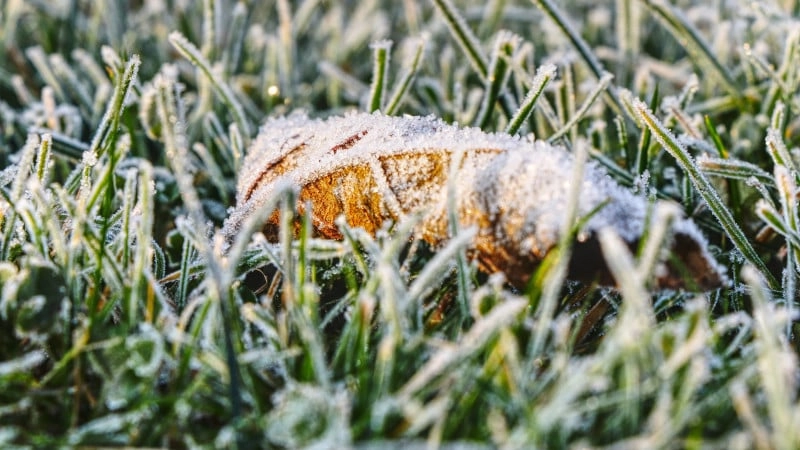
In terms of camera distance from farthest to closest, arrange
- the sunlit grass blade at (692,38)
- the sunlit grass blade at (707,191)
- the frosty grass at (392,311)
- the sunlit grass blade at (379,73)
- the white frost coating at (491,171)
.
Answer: the sunlit grass blade at (692,38) < the sunlit grass blade at (379,73) < the sunlit grass blade at (707,191) < the white frost coating at (491,171) < the frosty grass at (392,311)

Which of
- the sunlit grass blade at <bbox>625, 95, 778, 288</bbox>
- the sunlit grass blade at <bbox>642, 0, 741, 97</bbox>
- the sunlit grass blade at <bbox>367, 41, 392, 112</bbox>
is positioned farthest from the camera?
the sunlit grass blade at <bbox>642, 0, 741, 97</bbox>

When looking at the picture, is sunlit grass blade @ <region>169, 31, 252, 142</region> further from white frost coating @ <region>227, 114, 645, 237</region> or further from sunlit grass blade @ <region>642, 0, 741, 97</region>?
sunlit grass blade @ <region>642, 0, 741, 97</region>

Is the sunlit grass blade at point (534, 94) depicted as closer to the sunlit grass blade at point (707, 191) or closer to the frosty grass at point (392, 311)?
the frosty grass at point (392, 311)

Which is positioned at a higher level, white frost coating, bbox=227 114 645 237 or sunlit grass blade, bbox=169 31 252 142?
sunlit grass blade, bbox=169 31 252 142

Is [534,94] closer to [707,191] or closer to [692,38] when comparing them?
[707,191]

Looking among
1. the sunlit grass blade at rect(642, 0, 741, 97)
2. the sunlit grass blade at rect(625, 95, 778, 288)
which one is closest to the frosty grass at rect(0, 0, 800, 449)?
the sunlit grass blade at rect(625, 95, 778, 288)

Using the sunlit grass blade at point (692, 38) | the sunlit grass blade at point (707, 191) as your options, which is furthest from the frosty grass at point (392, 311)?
the sunlit grass blade at point (692, 38)

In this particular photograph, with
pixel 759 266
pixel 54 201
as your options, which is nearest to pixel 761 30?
pixel 759 266

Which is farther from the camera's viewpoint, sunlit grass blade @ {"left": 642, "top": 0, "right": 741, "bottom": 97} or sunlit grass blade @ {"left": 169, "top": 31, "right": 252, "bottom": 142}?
sunlit grass blade @ {"left": 642, "top": 0, "right": 741, "bottom": 97}

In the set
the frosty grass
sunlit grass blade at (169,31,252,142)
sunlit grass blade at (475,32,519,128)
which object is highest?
sunlit grass blade at (169,31,252,142)

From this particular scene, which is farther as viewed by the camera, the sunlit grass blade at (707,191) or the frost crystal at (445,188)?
the sunlit grass blade at (707,191)
